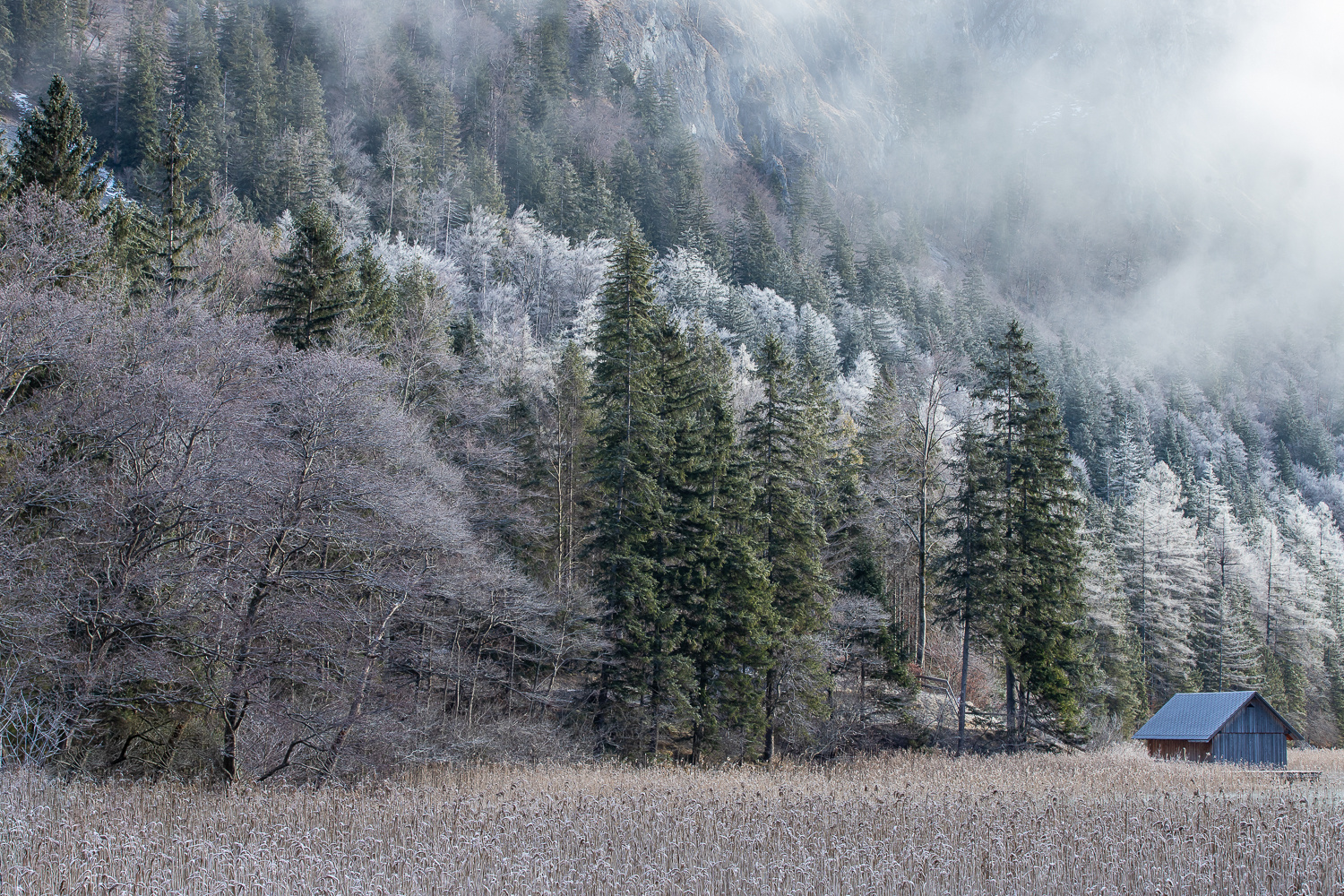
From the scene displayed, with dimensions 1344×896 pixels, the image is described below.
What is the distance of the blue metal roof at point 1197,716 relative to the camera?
32.9m

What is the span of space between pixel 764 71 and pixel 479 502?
425 ft

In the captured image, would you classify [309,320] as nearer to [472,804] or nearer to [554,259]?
[472,804]

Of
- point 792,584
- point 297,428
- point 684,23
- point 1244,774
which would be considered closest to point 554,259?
point 792,584

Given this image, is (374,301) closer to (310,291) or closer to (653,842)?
(310,291)

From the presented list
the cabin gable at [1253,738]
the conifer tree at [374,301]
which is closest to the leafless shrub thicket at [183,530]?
the conifer tree at [374,301]

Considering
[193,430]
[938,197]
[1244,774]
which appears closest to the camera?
Answer: [193,430]

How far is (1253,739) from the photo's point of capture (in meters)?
33.8

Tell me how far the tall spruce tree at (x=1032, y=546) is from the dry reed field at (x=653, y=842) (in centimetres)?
1431

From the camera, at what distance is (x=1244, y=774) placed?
2064 cm

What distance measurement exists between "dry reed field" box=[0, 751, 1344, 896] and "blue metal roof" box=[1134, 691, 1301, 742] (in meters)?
21.8

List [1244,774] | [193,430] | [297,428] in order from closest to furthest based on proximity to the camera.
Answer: [193,430], [297,428], [1244,774]

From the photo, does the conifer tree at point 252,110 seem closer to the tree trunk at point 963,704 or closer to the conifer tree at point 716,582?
the conifer tree at point 716,582

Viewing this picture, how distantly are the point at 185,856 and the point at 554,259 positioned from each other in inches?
2196

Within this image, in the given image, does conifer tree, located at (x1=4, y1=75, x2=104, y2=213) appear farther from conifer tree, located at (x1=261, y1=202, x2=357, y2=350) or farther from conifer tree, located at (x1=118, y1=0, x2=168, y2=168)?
conifer tree, located at (x1=118, y1=0, x2=168, y2=168)
